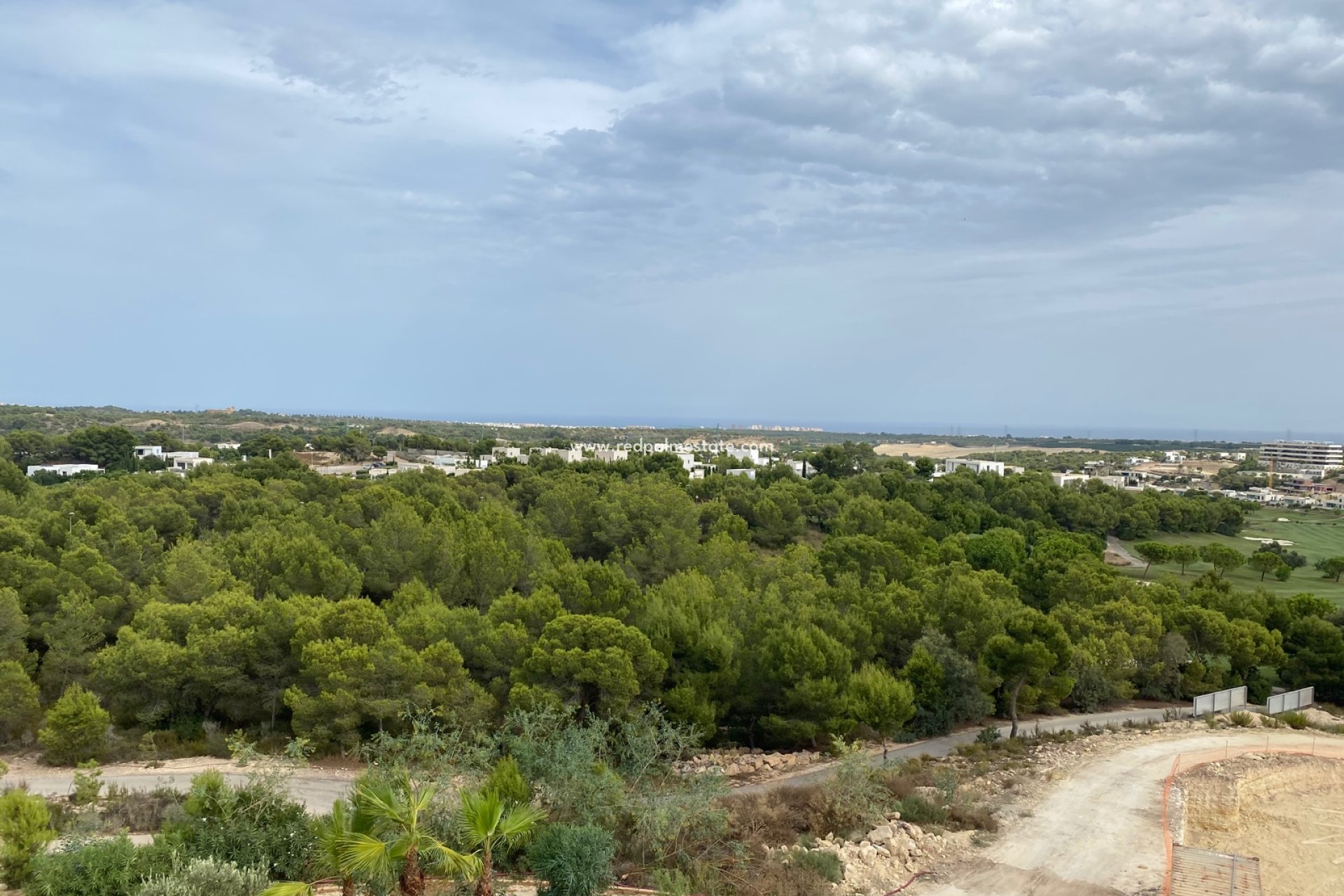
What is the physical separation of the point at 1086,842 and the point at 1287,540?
185ft

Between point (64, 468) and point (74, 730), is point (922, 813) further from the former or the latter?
point (64, 468)

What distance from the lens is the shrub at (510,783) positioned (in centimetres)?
1226

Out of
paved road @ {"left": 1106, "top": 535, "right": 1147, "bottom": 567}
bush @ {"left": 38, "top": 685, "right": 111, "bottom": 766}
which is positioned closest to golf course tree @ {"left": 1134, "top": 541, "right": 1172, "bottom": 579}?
paved road @ {"left": 1106, "top": 535, "right": 1147, "bottom": 567}

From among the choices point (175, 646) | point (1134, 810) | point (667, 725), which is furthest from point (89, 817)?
point (1134, 810)

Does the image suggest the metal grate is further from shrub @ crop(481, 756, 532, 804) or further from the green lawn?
the green lawn

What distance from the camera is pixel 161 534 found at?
114 feet

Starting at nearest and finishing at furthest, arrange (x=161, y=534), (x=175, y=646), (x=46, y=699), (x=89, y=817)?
1. (x=89, y=817)
2. (x=175, y=646)
3. (x=46, y=699)
4. (x=161, y=534)

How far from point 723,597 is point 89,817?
54.4ft

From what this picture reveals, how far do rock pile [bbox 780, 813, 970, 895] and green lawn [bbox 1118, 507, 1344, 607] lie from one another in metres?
32.5

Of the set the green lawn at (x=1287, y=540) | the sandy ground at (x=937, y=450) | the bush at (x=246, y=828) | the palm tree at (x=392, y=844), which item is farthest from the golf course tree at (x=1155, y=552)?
the sandy ground at (x=937, y=450)

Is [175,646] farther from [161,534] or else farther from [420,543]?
[161,534]

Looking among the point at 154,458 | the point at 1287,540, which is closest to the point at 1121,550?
the point at 1287,540

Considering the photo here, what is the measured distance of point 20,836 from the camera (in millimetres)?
11539

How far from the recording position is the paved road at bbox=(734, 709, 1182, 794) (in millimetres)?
17984
